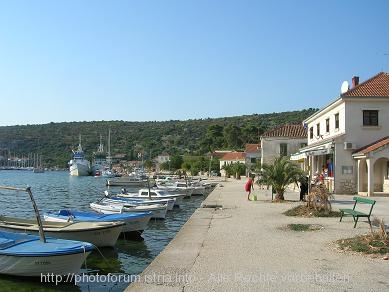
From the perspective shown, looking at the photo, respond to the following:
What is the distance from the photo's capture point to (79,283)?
12.2 meters

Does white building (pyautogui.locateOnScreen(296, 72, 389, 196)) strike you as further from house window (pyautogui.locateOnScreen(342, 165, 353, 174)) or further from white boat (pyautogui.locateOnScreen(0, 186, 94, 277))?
white boat (pyautogui.locateOnScreen(0, 186, 94, 277))

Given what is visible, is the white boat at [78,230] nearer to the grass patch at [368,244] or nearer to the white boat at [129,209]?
the white boat at [129,209]

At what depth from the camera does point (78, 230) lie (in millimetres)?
15336

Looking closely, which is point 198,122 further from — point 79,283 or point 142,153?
point 79,283

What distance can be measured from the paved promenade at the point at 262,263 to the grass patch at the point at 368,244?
325 mm

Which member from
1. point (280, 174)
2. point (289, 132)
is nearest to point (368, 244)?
point (280, 174)

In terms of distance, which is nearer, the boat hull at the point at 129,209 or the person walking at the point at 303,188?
the boat hull at the point at 129,209

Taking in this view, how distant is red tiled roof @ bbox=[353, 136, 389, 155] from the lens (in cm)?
3028

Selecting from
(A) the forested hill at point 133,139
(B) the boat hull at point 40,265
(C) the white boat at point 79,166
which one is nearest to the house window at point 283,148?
(B) the boat hull at point 40,265

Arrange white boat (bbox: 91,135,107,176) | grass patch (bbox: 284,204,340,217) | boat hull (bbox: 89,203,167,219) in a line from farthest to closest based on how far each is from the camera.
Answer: white boat (bbox: 91,135,107,176)
boat hull (bbox: 89,203,167,219)
grass patch (bbox: 284,204,340,217)

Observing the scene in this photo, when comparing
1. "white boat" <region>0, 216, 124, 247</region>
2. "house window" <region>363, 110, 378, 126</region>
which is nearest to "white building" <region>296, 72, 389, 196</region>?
"house window" <region>363, 110, 378, 126</region>

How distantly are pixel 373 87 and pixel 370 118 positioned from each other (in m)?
2.87

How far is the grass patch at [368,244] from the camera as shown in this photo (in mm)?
11406

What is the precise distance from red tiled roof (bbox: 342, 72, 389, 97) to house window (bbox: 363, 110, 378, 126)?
4.17 feet
